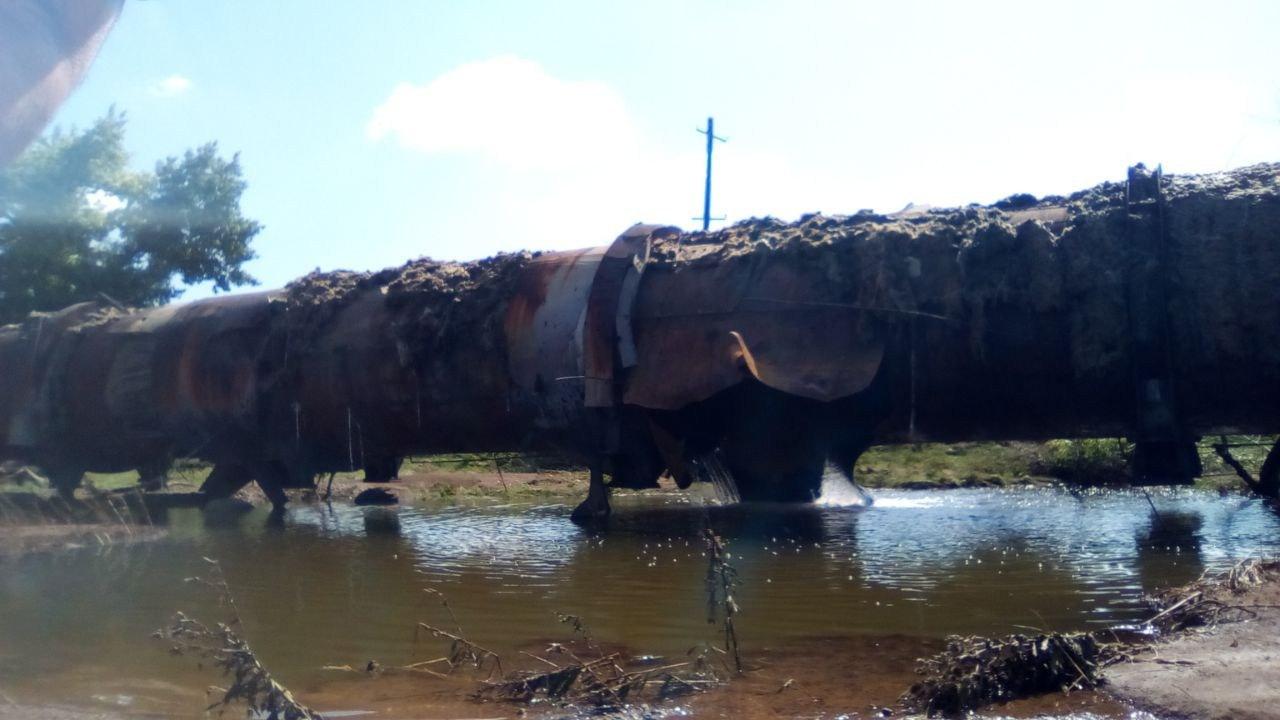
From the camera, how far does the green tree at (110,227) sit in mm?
19547

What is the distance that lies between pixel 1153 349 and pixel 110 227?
19369 mm

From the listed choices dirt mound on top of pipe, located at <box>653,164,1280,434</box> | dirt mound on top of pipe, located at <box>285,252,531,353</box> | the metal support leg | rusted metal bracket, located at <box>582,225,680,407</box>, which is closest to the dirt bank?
dirt mound on top of pipe, located at <box>653,164,1280,434</box>

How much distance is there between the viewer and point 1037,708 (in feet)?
10.9

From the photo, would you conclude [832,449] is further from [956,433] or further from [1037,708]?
[1037,708]

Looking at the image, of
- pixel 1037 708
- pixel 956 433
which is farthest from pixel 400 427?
pixel 1037 708

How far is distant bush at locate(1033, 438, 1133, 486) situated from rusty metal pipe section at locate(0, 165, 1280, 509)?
5.27 m

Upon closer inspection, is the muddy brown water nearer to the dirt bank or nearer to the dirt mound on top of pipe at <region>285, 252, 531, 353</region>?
the dirt bank

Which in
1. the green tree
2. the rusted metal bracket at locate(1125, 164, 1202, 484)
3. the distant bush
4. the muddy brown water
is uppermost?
the green tree

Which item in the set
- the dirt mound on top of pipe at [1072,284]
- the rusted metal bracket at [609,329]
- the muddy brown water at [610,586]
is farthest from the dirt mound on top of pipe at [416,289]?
the dirt mound on top of pipe at [1072,284]

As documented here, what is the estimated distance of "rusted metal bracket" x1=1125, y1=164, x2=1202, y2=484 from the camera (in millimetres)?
6621

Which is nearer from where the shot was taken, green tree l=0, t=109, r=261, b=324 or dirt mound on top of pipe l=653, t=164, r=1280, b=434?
dirt mound on top of pipe l=653, t=164, r=1280, b=434

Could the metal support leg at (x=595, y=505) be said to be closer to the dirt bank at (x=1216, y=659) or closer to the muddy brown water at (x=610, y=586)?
the muddy brown water at (x=610, y=586)

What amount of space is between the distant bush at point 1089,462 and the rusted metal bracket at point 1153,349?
5.79m

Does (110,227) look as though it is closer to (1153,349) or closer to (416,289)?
(416,289)
